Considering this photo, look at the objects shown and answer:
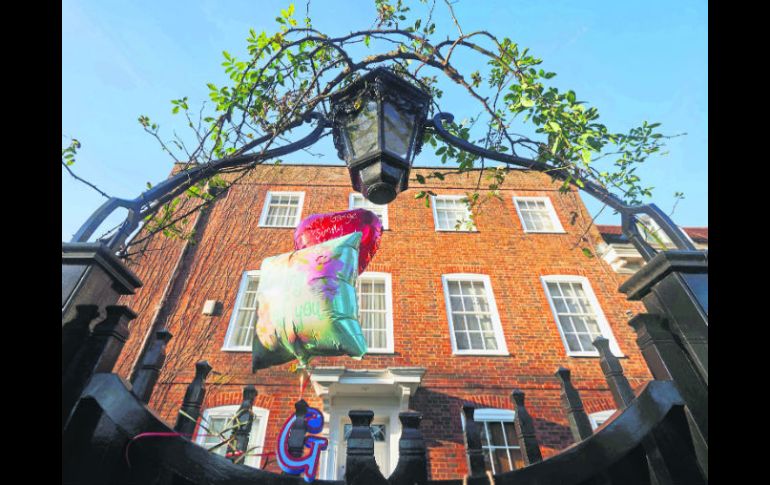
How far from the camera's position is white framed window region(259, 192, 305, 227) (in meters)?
9.39

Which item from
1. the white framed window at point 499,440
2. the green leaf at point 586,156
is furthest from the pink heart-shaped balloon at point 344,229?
the white framed window at point 499,440

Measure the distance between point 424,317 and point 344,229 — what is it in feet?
17.0

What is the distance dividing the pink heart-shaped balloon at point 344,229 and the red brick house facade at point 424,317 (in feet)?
10.2

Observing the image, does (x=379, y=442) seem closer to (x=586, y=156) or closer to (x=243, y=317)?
(x=243, y=317)

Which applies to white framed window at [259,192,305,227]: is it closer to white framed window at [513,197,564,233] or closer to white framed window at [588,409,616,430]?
white framed window at [513,197,564,233]

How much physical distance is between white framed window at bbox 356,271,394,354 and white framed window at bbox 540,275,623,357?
3.91 metres

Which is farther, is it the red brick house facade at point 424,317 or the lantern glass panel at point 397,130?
the red brick house facade at point 424,317

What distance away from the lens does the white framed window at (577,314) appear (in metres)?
7.26

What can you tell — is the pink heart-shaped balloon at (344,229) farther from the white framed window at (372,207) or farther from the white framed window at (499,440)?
the white framed window at (372,207)

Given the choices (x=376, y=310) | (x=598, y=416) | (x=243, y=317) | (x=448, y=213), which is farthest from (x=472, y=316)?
(x=243, y=317)

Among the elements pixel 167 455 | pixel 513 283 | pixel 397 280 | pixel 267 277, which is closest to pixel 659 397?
pixel 167 455

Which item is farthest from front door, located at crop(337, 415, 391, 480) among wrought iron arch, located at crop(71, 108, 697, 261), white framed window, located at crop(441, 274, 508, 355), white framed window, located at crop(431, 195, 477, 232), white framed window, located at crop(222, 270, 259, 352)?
wrought iron arch, located at crop(71, 108, 697, 261)

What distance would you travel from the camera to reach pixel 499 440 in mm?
6000
